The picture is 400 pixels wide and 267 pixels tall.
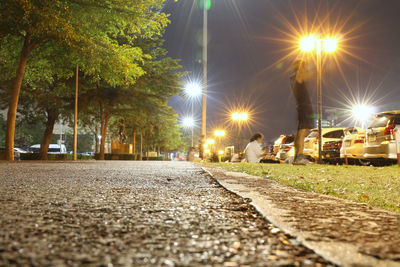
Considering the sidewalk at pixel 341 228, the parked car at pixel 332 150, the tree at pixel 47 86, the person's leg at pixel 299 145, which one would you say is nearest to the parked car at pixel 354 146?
the parked car at pixel 332 150

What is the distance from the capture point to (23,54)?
13.3 meters

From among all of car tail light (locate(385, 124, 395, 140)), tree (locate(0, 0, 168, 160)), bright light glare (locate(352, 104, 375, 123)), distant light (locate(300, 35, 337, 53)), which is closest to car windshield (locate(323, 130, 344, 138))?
distant light (locate(300, 35, 337, 53))

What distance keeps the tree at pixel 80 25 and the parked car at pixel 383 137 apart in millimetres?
9215

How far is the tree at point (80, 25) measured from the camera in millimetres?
11156

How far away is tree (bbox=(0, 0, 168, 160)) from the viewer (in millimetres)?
11156

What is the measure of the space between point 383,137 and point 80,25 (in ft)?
37.2

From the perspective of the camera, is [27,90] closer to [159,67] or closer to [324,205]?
[159,67]

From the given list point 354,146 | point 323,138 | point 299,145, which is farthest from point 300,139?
point 323,138

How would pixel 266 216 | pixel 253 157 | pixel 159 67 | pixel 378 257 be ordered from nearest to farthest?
pixel 378 257 < pixel 266 216 < pixel 253 157 < pixel 159 67

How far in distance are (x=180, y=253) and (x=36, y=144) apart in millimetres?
61747

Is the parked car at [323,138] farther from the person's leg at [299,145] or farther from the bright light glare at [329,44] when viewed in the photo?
the person's leg at [299,145]

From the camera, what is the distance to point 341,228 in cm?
193

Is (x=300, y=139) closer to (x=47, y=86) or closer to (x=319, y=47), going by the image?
(x=319, y=47)

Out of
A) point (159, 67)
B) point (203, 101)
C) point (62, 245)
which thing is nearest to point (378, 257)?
point (62, 245)
